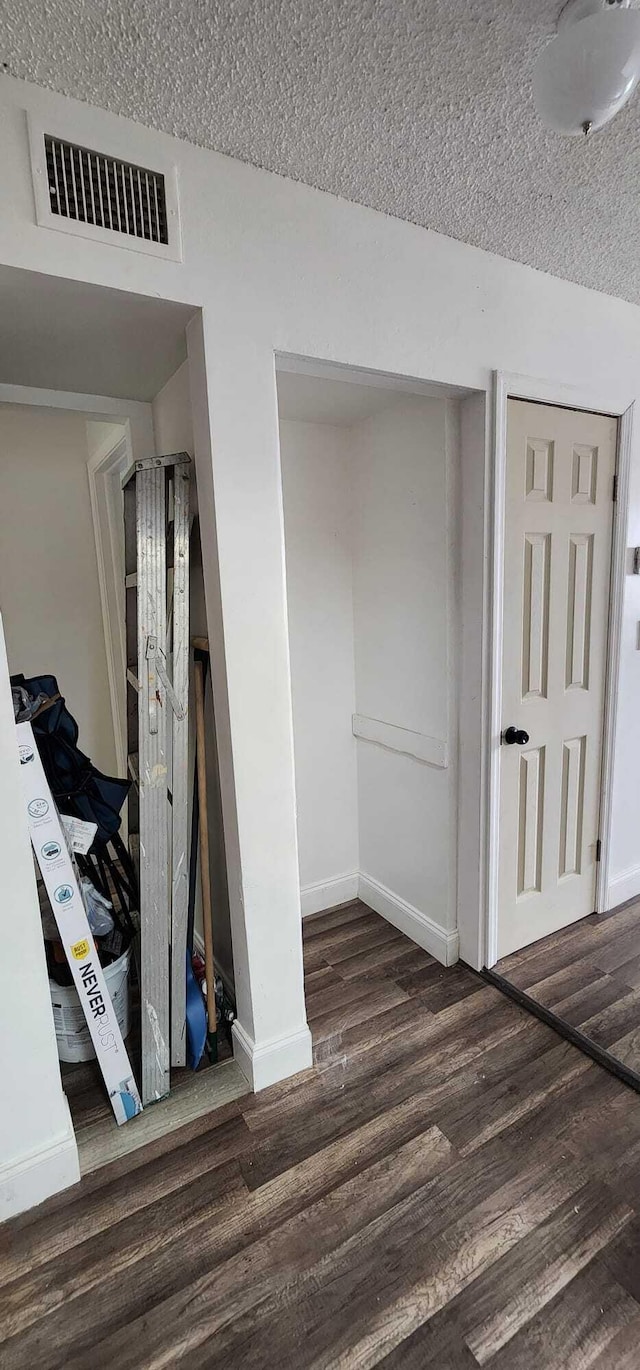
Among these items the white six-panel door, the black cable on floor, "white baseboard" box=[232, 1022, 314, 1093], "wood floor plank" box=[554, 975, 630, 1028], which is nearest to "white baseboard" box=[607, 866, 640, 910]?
the white six-panel door

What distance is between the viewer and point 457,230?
164 centimetres

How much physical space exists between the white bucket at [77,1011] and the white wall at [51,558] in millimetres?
1651

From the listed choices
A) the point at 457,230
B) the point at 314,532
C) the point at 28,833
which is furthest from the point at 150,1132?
the point at 457,230

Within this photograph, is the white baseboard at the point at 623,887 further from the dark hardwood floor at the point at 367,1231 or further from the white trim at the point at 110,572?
the white trim at the point at 110,572

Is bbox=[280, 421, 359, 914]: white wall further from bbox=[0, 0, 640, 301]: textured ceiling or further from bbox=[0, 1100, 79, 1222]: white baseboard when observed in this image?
bbox=[0, 1100, 79, 1222]: white baseboard

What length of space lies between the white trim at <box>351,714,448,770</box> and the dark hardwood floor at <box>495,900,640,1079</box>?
851mm

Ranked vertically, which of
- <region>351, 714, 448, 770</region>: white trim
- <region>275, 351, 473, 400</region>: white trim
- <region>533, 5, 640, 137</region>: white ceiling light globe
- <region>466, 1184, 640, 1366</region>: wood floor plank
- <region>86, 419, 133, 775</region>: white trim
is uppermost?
<region>533, 5, 640, 137</region>: white ceiling light globe

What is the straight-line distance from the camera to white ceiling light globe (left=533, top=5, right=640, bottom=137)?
0.90m

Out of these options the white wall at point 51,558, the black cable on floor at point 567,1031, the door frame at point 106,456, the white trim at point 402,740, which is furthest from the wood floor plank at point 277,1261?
the white wall at point 51,558

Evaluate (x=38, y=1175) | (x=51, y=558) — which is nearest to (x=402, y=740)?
(x=38, y=1175)

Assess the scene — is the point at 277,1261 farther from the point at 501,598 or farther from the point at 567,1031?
the point at 501,598

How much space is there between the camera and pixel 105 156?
1.21m

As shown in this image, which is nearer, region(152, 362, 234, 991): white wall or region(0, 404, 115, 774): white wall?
region(152, 362, 234, 991): white wall

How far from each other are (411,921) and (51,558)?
98.4 inches
